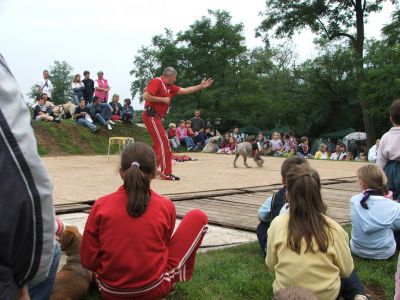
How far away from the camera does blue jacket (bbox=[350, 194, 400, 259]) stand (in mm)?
3703

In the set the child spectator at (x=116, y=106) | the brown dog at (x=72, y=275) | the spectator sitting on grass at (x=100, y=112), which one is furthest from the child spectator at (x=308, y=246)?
the child spectator at (x=116, y=106)

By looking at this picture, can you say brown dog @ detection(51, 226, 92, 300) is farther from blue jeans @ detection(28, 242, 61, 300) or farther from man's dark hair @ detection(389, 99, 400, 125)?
man's dark hair @ detection(389, 99, 400, 125)

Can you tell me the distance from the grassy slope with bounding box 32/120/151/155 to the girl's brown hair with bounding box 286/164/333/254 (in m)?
11.9

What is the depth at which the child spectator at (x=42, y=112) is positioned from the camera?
15669mm

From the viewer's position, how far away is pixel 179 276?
2.84 m

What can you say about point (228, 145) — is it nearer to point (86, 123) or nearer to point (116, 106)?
point (116, 106)

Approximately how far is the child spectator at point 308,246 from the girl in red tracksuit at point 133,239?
586mm

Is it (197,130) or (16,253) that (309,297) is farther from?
(197,130)

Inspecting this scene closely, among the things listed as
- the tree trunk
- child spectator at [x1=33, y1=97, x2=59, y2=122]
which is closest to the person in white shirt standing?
child spectator at [x1=33, y1=97, x2=59, y2=122]

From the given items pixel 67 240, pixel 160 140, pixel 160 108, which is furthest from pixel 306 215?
pixel 160 108

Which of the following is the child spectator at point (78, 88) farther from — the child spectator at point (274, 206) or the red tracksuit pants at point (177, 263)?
the red tracksuit pants at point (177, 263)

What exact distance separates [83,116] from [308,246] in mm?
14295

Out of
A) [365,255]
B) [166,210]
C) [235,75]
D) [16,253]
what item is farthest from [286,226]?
[235,75]

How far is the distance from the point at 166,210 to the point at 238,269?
2.94 feet
